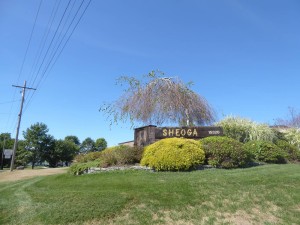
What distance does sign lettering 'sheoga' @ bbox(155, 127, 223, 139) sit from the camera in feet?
42.1

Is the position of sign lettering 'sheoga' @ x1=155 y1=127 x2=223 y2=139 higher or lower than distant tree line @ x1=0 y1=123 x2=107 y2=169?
lower

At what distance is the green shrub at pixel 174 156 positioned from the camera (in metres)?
9.64

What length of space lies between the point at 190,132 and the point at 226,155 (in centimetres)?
288

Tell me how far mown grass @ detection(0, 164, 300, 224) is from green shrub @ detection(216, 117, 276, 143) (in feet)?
19.1

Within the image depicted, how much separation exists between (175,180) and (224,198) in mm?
1757

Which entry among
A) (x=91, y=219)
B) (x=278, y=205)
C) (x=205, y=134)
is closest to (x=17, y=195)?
(x=91, y=219)

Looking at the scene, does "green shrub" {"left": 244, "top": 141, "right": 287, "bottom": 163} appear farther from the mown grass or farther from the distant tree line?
the distant tree line

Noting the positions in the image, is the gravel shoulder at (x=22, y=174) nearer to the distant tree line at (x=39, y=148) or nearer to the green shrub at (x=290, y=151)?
the green shrub at (x=290, y=151)

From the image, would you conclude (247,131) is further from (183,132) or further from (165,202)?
(165,202)

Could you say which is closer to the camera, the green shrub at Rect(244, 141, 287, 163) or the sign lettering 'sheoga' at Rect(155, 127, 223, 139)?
the green shrub at Rect(244, 141, 287, 163)

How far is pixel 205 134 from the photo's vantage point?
12.9 meters

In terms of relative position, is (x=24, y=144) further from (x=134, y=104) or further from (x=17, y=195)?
(x=17, y=195)

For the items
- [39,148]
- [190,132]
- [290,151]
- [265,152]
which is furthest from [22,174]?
[39,148]

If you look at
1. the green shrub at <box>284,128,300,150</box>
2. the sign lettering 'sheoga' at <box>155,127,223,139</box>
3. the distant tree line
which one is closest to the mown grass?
the sign lettering 'sheoga' at <box>155,127,223,139</box>
